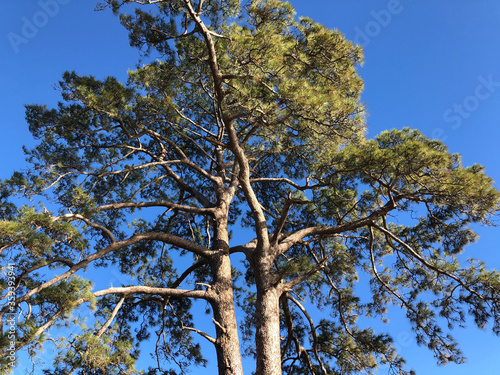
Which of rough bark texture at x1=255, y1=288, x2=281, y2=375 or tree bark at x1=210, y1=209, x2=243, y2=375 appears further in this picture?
tree bark at x1=210, y1=209, x2=243, y2=375

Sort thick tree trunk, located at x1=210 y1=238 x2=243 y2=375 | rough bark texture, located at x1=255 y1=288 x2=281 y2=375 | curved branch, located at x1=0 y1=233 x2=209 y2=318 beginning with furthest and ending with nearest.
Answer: thick tree trunk, located at x1=210 y1=238 x2=243 y2=375
rough bark texture, located at x1=255 y1=288 x2=281 y2=375
curved branch, located at x1=0 y1=233 x2=209 y2=318

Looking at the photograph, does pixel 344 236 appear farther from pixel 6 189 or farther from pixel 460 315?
pixel 6 189

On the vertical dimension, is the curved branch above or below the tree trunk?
above

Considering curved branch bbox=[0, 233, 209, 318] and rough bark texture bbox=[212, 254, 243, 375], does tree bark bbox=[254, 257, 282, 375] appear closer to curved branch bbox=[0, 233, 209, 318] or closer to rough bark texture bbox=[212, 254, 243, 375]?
rough bark texture bbox=[212, 254, 243, 375]

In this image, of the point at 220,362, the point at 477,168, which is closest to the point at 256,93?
the point at 477,168

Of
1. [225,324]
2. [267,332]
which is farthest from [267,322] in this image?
[225,324]

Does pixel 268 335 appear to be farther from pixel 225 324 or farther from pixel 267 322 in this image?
pixel 225 324

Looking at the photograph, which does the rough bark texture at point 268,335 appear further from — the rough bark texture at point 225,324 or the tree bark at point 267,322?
the rough bark texture at point 225,324

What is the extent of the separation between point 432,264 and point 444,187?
1.18 meters

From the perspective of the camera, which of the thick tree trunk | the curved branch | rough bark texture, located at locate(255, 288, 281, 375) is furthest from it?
the thick tree trunk

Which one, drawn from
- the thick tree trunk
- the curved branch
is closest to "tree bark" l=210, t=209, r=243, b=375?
the thick tree trunk

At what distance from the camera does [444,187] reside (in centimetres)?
396

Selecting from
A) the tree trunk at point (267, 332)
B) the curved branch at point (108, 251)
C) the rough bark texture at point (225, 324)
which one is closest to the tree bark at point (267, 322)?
the tree trunk at point (267, 332)

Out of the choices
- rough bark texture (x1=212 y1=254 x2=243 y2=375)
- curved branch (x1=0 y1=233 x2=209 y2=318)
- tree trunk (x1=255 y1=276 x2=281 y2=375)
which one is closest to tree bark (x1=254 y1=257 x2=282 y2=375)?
tree trunk (x1=255 y1=276 x2=281 y2=375)
